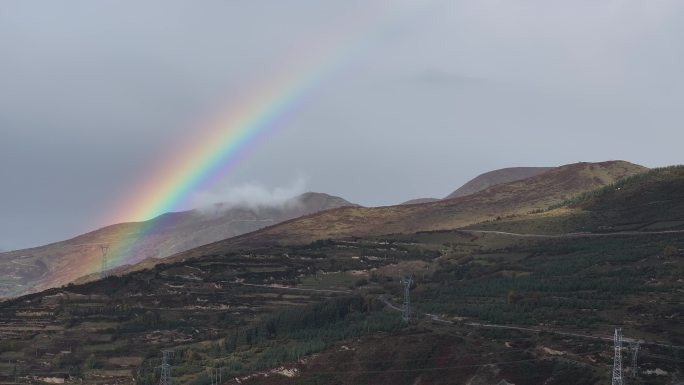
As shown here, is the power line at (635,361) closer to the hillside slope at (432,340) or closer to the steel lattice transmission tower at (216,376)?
the hillside slope at (432,340)

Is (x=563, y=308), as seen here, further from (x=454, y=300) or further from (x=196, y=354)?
(x=196, y=354)

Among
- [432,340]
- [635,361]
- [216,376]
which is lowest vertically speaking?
[635,361]

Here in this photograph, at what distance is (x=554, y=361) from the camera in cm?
11075

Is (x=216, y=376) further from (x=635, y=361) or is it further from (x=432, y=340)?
Result: (x=635, y=361)

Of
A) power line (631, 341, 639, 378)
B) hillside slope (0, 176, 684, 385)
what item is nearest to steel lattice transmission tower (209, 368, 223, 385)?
hillside slope (0, 176, 684, 385)

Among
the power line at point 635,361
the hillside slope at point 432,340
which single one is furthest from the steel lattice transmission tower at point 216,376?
the power line at point 635,361

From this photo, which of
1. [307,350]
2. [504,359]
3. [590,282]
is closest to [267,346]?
[307,350]

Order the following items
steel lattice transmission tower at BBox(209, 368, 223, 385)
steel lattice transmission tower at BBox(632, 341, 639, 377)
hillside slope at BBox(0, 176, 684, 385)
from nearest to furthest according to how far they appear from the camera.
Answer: steel lattice transmission tower at BBox(632, 341, 639, 377), hillside slope at BBox(0, 176, 684, 385), steel lattice transmission tower at BBox(209, 368, 223, 385)

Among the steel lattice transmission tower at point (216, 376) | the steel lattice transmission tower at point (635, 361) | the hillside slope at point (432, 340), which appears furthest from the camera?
the steel lattice transmission tower at point (216, 376)

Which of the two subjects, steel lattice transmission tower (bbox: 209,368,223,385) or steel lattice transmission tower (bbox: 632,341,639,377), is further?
steel lattice transmission tower (bbox: 209,368,223,385)

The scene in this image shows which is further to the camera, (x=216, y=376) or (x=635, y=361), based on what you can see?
Result: (x=216, y=376)

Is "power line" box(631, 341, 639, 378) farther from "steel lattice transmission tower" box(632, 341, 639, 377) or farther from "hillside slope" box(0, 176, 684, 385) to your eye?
"hillside slope" box(0, 176, 684, 385)

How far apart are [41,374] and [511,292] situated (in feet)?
334

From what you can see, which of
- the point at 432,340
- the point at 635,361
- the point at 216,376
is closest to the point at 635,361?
the point at 635,361
